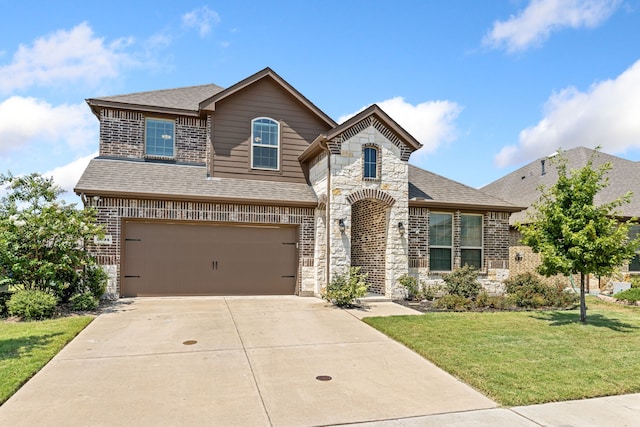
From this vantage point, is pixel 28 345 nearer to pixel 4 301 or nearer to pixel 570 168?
pixel 4 301

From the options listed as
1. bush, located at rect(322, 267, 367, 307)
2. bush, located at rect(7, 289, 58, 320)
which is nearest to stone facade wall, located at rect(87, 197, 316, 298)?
bush, located at rect(322, 267, 367, 307)

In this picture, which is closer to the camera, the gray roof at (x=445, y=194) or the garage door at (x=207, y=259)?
the garage door at (x=207, y=259)

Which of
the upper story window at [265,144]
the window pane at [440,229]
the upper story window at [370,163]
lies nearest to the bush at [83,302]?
the upper story window at [265,144]

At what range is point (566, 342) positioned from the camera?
7992mm

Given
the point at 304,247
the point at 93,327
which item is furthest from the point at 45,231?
the point at 304,247

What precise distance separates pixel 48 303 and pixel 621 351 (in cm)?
1128

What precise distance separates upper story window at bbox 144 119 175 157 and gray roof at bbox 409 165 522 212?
8173 mm

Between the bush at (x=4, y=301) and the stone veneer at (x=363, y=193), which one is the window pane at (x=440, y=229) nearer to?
the stone veneer at (x=363, y=193)

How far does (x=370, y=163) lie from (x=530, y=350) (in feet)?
23.5

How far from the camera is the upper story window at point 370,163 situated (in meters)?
13.0

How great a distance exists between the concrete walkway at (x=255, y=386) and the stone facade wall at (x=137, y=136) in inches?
275

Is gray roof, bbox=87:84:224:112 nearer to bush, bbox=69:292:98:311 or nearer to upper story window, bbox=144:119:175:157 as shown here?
upper story window, bbox=144:119:175:157

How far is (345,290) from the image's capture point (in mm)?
11281

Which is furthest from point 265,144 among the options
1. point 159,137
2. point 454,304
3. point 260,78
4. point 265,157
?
point 454,304
